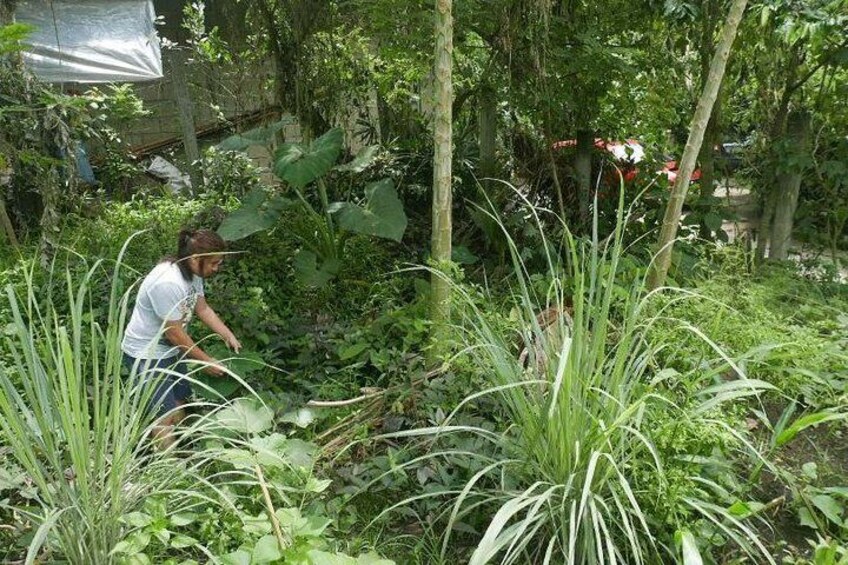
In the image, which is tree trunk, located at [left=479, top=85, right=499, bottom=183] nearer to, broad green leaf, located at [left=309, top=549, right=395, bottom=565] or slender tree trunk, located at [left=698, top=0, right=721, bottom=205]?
slender tree trunk, located at [left=698, top=0, right=721, bottom=205]

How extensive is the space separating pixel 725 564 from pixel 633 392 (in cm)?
52

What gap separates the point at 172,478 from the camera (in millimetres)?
1783

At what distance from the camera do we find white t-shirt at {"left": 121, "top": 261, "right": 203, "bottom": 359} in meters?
2.54

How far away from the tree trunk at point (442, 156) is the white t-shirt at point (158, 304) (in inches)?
Result: 39.2

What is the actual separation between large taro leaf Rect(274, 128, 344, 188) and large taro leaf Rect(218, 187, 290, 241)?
243mm

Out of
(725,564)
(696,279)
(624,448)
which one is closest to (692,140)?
(696,279)

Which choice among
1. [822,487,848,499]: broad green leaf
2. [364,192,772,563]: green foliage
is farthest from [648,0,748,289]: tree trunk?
[822,487,848,499]: broad green leaf

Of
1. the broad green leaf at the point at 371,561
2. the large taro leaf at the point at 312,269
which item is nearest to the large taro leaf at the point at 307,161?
the large taro leaf at the point at 312,269

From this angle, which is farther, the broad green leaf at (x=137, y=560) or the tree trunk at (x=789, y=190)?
the tree trunk at (x=789, y=190)

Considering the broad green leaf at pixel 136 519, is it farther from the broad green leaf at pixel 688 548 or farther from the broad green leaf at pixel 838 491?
the broad green leaf at pixel 838 491

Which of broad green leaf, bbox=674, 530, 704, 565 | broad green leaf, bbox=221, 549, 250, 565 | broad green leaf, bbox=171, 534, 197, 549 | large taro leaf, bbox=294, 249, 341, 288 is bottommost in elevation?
large taro leaf, bbox=294, 249, 341, 288

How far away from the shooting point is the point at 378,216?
12.6 feet

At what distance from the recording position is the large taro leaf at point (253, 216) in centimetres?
385

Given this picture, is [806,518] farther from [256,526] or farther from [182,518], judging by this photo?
[182,518]
